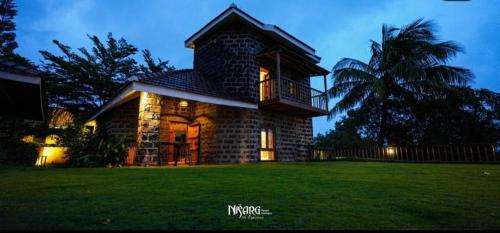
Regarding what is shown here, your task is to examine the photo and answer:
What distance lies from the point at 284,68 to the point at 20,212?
10729mm

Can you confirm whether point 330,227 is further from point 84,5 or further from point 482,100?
point 84,5

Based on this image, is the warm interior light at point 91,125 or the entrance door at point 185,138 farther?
the warm interior light at point 91,125

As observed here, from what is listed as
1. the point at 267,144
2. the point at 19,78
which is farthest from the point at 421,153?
the point at 19,78

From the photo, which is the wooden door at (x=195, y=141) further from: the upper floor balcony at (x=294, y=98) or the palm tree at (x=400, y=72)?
the palm tree at (x=400, y=72)

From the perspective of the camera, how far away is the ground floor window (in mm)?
10352

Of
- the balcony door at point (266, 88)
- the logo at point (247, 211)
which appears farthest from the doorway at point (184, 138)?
the logo at point (247, 211)

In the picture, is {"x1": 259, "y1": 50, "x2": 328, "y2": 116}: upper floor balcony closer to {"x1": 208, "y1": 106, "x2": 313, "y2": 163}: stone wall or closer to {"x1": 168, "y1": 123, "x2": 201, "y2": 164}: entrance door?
{"x1": 208, "y1": 106, "x2": 313, "y2": 163}: stone wall

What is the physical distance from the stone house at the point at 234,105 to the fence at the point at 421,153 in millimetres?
2377

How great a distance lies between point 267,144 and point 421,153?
21.8 ft

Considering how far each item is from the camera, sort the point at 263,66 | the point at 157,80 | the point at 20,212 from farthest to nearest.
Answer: the point at 263,66 < the point at 157,80 < the point at 20,212

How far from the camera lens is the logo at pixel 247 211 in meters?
2.05

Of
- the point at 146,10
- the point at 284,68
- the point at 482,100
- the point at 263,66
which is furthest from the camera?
the point at 146,10

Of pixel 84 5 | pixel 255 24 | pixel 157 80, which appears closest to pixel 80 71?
pixel 157 80

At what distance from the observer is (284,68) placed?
462 inches
